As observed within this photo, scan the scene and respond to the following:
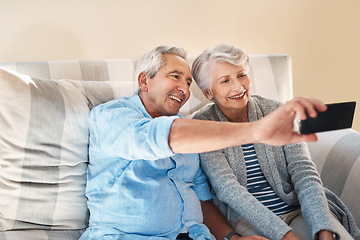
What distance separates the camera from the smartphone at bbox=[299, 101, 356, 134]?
945 millimetres

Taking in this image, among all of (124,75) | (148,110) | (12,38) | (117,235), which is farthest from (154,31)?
(117,235)

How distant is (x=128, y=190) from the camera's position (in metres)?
1.34

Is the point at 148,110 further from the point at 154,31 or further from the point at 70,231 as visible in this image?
the point at 154,31

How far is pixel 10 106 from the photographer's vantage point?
1335 mm

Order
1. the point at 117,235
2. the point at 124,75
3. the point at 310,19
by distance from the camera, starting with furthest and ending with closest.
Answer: the point at 310,19, the point at 124,75, the point at 117,235

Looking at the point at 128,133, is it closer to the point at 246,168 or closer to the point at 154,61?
the point at 154,61

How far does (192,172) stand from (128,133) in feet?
1.37

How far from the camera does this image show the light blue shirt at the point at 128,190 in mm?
1306

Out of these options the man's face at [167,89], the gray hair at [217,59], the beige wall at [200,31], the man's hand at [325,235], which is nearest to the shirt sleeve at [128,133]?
the man's face at [167,89]

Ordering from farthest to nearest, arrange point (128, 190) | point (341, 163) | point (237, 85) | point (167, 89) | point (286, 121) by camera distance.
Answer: point (341, 163) → point (237, 85) → point (167, 89) → point (128, 190) → point (286, 121)

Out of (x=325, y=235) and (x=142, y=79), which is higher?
(x=142, y=79)

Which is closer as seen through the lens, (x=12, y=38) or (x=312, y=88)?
(x=12, y=38)

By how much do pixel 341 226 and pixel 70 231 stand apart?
0.94 m

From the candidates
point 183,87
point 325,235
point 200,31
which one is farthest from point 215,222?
point 200,31
